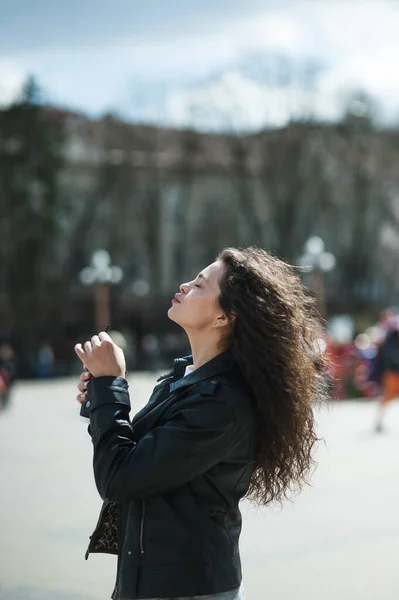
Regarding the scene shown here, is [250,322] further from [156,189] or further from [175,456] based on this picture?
[156,189]

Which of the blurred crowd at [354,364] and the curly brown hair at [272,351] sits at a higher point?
the curly brown hair at [272,351]

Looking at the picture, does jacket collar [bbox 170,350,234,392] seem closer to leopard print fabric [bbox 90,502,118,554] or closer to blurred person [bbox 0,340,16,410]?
leopard print fabric [bbox 90,502,118,554]

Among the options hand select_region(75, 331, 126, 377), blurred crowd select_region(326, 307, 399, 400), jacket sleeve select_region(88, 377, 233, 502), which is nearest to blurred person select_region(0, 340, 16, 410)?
blurred crowd select_region(326, 307, 399, 400)

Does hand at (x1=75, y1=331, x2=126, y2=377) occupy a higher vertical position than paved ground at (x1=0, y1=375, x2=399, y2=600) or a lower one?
higher

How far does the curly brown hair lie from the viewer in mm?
2852

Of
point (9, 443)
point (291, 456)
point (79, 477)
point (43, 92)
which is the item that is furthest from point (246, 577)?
point (43, 92)

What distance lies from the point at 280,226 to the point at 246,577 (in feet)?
165

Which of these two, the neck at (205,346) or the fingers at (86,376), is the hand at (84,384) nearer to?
the fingers at (86,376)

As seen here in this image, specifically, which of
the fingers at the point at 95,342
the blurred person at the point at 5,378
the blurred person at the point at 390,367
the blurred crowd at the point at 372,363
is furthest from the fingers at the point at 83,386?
the blurred person at the point at 5,378

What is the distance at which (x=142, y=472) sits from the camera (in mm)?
2654

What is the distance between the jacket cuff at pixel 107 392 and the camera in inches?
108

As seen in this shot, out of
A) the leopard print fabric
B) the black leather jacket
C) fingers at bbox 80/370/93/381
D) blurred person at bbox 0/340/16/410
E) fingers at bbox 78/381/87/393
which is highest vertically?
fingers at bbox 80/370/93/381

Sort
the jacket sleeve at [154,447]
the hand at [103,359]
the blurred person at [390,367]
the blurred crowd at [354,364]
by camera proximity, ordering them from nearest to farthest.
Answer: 1. the jacket sleeve at [154,447]
2. the hand at [103,359]
3. the blurred crowd at [354,364]
4. the blurred person at [390,367]

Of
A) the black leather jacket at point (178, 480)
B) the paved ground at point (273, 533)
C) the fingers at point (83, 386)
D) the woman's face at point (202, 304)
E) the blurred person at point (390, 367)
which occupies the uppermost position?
the woman's face at point (202, 304)
